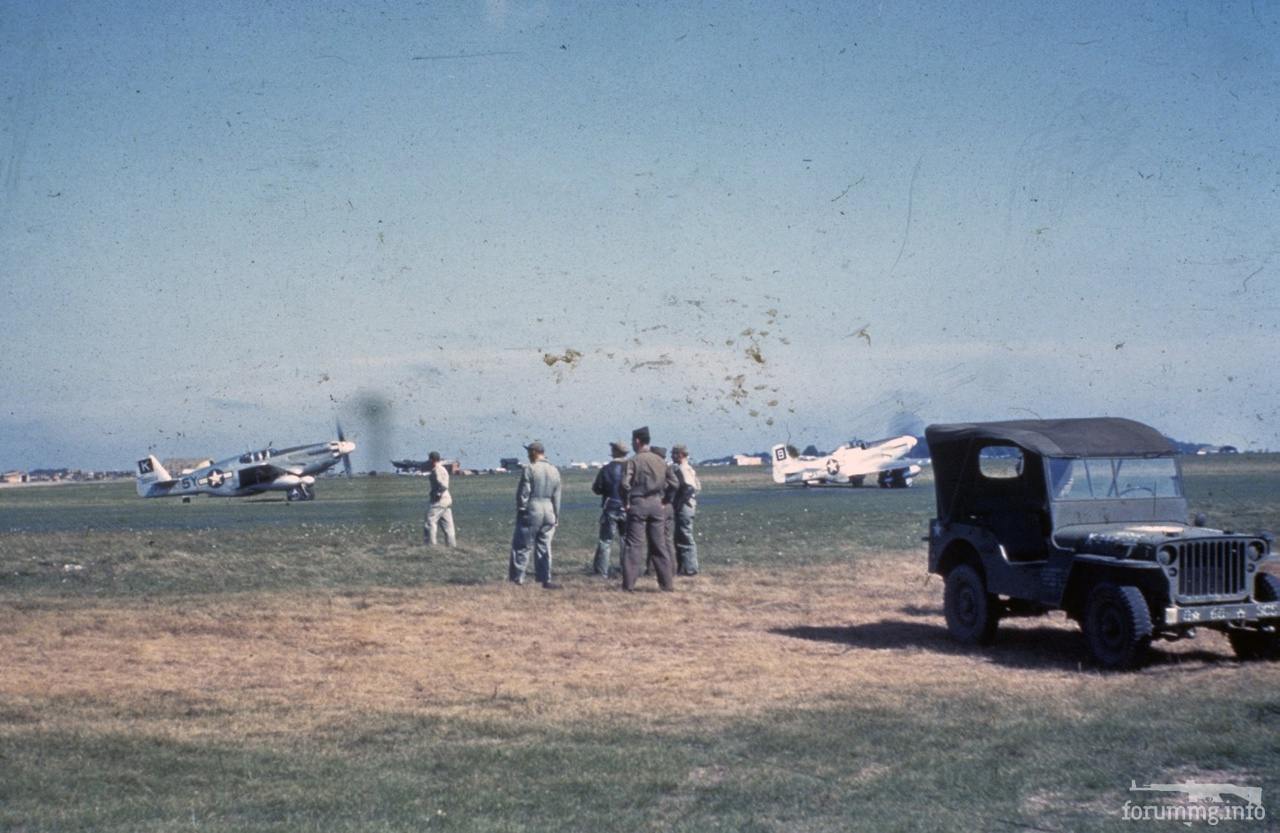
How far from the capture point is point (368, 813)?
19.2 ft

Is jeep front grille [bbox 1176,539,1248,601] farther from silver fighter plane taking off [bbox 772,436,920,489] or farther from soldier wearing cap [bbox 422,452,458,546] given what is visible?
silver fighter plane taking off [bbox 772,436,920,489]

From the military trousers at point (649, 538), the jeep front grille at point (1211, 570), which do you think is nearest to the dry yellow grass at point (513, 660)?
the military trousers at point (649, 538)

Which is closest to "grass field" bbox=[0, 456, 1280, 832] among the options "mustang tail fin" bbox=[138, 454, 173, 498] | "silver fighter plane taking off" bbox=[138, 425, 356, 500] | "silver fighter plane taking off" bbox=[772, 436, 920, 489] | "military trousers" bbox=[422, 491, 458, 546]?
"military trousers" bbox=[422, 491, 458, 546]

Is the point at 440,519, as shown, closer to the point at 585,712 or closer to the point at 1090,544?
the point at 1090,544

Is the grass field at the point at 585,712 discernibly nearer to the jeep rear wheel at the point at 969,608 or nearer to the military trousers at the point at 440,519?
the jeep rear wheel at the point at 969,608

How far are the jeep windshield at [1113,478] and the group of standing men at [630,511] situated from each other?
6.36 m

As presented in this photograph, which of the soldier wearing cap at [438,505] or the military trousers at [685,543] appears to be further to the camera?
the soldier wearing cap at [438,505]

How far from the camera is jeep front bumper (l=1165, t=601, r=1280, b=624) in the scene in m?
9.66

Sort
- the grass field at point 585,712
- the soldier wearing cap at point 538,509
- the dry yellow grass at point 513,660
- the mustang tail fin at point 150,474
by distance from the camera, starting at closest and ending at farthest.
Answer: the grass field at point 585,712, the dry yellow grass at point 513,660, the soldier wearing cap at point 538,509, the mustang tail fin at point 150,474

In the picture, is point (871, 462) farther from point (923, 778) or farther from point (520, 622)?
point (923, 778)

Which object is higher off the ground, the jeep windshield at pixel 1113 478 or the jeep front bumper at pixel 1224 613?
the jeep windshield at pixel 1113 478

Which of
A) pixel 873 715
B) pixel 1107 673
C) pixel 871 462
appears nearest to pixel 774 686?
pixel 873 715

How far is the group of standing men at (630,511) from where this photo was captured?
634 inches

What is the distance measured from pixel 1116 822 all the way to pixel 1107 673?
15.0ft
